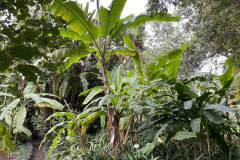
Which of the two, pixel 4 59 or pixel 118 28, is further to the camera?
pixel 118 28

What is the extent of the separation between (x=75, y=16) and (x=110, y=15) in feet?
2.20

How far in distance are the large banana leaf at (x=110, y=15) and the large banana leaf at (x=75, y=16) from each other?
0.23 m

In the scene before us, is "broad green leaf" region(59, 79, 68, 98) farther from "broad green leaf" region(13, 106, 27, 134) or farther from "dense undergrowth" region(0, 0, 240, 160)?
"dense undergrowth" region(0, 0, 240, 160)

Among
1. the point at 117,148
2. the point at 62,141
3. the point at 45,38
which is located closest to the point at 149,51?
the point at 62,141

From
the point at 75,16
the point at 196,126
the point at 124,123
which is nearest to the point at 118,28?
the point at 75,16

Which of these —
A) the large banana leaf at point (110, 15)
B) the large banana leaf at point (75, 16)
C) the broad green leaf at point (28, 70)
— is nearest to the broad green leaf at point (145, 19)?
the large banana leaf at point (110, 15)

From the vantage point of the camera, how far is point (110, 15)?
3.45 m

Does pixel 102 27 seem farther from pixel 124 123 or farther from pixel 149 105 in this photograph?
pixel 124 123

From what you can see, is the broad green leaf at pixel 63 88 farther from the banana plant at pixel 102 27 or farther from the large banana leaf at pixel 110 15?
the large banana leaf at pixel 110 15

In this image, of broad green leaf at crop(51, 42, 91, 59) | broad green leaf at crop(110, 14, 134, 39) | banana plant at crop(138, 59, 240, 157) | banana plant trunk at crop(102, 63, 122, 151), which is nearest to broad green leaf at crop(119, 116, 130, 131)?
banana plant trunk at crop(102, 63, 122, 151)

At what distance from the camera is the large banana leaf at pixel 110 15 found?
3.41m

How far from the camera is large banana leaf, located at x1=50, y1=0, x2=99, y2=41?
10.1 feet

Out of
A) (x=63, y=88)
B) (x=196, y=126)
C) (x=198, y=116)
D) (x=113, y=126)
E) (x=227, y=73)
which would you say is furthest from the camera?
(x=63, y=88)

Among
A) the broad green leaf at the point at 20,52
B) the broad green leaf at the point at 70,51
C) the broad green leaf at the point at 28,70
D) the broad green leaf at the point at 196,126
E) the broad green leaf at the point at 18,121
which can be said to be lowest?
the broad green leaf at the point at 18,121
